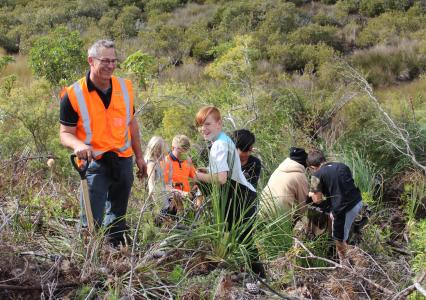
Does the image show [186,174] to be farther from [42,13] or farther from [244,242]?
[42,13]

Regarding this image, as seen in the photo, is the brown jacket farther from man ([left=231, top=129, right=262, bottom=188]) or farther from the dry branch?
the dry branch

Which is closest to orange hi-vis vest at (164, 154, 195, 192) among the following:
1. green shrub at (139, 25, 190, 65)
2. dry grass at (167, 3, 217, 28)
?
green shrub at (139, 25, 190, 65)

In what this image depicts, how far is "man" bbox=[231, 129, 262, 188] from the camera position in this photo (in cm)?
464

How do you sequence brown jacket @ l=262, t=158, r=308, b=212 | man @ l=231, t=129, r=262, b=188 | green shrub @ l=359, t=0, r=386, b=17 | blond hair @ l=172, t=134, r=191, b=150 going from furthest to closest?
green shrub @ l=359, t=0, r=386, b=17 < brown jacket @ l=262, t=158, r=308, b=212 < blond hair @ l=172, t=134, r=191, b=150 < man @ l=231, t=129, r=262, b=188

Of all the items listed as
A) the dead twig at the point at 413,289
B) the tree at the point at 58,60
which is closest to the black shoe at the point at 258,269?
the dead twig at the point at 413,289

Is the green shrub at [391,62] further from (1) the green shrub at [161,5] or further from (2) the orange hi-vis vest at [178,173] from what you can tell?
(1) the green shrub at [161,5]

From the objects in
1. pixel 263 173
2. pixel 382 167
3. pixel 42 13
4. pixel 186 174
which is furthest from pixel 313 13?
pixel 186 174

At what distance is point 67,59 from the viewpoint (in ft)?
36.0

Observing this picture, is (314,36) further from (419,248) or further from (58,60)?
(419,248)

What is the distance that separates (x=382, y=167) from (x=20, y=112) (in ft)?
17.0

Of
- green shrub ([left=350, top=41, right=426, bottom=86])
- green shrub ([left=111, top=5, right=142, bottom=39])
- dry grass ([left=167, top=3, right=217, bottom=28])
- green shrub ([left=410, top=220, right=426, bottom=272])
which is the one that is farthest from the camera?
dry grass ([left=167, top=3, right=217, bottom=28])

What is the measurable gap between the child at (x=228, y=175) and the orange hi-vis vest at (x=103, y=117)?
54 centimetres

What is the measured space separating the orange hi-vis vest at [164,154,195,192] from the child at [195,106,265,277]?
67 centimetres

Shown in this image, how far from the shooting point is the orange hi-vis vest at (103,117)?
12.7 feet
